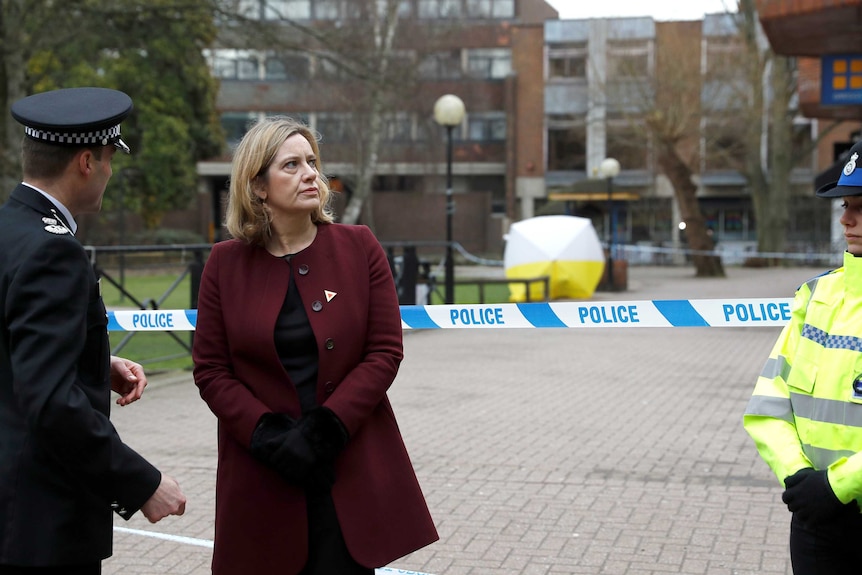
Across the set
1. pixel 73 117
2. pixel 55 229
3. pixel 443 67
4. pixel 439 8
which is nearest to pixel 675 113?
pixel 439 8

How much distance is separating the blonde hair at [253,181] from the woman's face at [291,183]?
0.07ft

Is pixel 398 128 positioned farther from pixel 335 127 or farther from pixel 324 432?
pixel 324 432

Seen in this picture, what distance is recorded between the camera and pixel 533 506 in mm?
6559

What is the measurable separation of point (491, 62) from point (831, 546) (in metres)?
57.5

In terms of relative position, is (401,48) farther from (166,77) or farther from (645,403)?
(645,403)

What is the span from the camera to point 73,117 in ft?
9.33

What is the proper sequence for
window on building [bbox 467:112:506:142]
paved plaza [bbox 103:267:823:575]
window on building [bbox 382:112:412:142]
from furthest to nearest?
window on building [bbox 467:112:506:142] → window on building [bbox 382:112:412:142] → paved plaza [bbox 103:267:823:575]

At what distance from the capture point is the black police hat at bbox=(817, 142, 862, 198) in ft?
9.97

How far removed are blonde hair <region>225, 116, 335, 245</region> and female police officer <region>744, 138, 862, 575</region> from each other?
4.73ft

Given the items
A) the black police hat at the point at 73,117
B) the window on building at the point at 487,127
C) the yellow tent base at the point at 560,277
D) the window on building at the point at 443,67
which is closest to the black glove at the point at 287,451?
the black police hat at the point at 73,117

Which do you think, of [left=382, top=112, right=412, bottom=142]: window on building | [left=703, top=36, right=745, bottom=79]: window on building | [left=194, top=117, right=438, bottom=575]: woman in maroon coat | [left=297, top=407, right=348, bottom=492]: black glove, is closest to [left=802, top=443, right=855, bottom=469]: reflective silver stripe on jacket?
[left=194, top=117, right=438, bottom=575]: woman in maroon coat

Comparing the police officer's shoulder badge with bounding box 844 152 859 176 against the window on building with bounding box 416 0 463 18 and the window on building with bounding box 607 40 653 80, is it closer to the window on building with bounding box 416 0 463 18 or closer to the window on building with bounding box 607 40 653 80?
the window on building with bounding box 607 40 653 80

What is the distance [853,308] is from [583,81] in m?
56.1

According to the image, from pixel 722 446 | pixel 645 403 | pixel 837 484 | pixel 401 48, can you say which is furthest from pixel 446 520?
pixel 401 48
